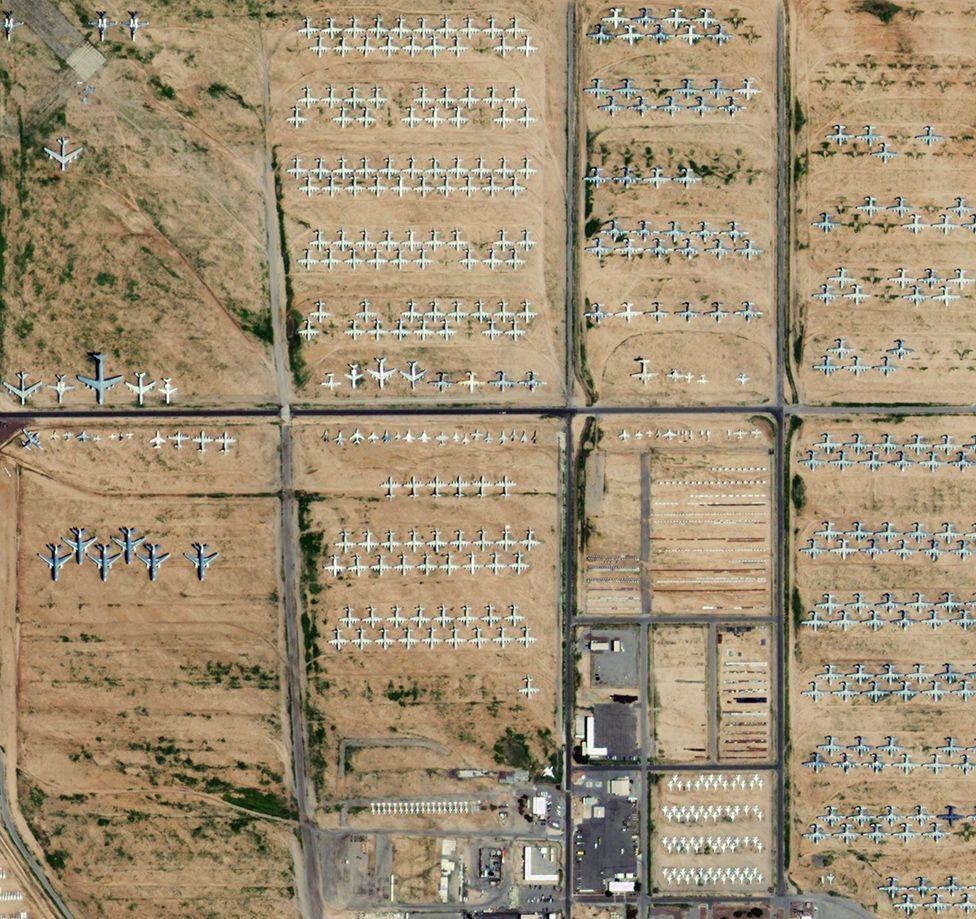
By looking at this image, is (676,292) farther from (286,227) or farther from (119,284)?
(119,284)

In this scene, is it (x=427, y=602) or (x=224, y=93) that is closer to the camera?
(x=224, y=93)

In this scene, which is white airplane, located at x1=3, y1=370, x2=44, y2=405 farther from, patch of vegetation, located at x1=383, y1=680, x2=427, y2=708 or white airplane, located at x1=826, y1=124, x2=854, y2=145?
white airplane, located at x1=826, y1=124, x2=854, y2=145

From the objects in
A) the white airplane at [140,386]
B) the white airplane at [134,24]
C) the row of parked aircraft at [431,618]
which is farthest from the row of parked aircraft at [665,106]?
the white airplane at [140,386]

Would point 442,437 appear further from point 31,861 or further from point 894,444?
point 31,861

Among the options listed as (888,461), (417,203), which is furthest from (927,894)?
(417,203)

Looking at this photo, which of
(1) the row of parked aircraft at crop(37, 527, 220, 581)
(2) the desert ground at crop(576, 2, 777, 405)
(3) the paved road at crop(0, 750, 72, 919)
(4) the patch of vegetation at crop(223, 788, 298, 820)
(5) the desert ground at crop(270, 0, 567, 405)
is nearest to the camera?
(3) the paved road at crop(0, 750, 72, 919)

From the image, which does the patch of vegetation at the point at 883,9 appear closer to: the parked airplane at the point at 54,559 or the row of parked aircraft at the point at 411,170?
the row of parked aircraft at the point at 411,170

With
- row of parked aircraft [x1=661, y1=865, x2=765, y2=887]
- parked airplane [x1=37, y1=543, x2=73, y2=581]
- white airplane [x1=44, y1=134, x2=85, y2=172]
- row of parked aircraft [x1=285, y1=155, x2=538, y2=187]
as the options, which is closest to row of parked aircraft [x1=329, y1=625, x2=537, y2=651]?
row of parked aircraft [x1=661, y1=865, x2=765, y2=887]
